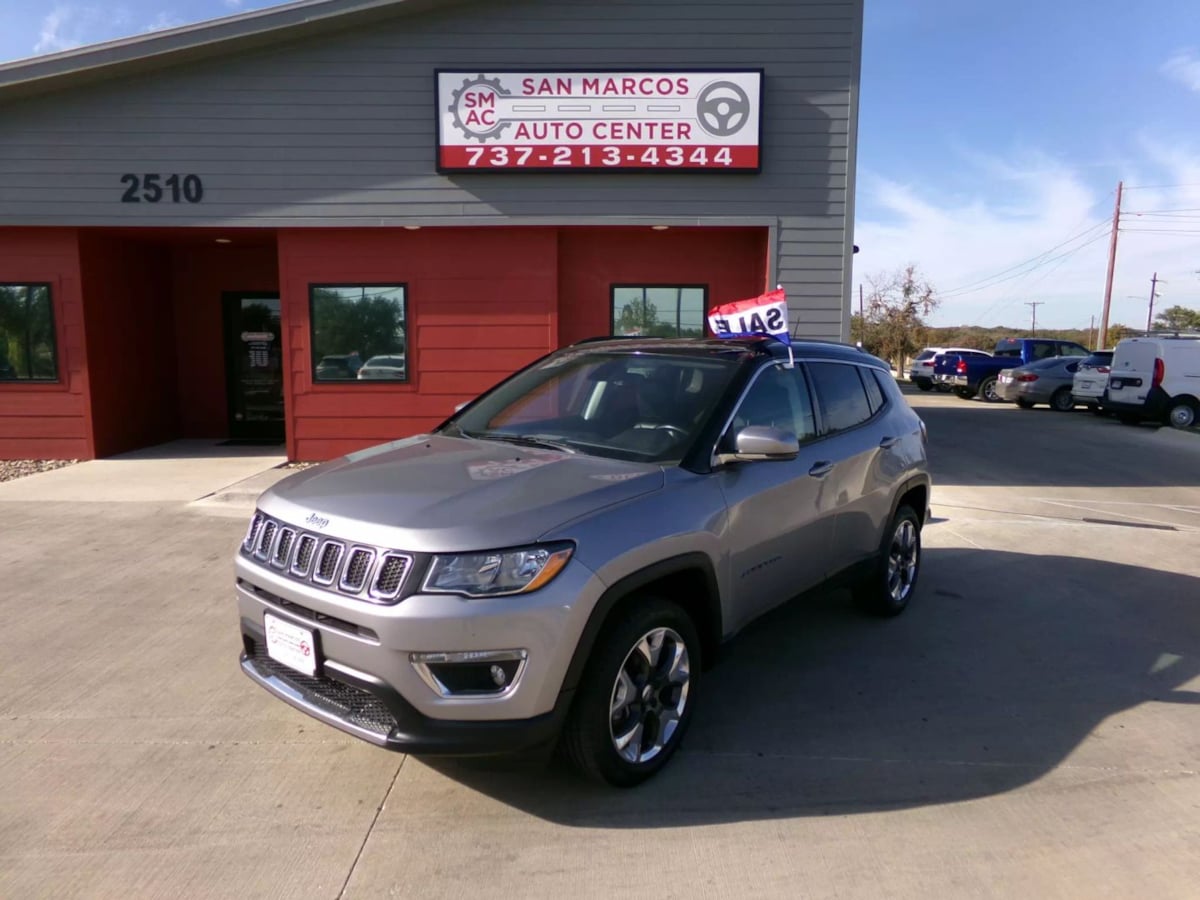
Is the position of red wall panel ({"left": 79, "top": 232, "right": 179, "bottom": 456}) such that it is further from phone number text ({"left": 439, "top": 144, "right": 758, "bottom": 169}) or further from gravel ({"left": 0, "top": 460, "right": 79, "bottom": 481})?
phone number text ({"left": 439, "top": 144, "right": 758, "bottom": 169})

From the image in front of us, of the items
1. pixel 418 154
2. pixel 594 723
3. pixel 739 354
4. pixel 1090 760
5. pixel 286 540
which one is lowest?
pixel 1090 760

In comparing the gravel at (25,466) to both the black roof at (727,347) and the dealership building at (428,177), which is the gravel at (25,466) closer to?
the dealership building at (428,177)

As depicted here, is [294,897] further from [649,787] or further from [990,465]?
[990,465]

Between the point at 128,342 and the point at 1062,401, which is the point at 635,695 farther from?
the point at 1062,401

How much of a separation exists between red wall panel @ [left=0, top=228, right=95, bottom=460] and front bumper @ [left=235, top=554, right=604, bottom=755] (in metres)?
9.18

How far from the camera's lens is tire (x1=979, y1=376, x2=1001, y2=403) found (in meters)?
23.7

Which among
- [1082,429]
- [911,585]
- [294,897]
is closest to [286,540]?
[294,897]

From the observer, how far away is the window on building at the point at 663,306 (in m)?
10.4

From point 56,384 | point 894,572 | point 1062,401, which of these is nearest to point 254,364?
point 56,384

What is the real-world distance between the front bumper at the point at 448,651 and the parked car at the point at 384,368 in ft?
24.6

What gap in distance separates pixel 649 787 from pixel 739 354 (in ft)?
6.80

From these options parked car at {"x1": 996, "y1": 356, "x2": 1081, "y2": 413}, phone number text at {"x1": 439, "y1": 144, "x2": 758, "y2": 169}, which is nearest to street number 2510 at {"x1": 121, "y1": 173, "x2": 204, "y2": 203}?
phone number text at {"x1": 439, "y1": 144, "x2": 758, "y2": 169}

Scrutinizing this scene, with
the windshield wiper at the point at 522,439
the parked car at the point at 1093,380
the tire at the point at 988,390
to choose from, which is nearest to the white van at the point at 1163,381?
the parked car at the point at 1093,380

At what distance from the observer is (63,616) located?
16.8 ft
